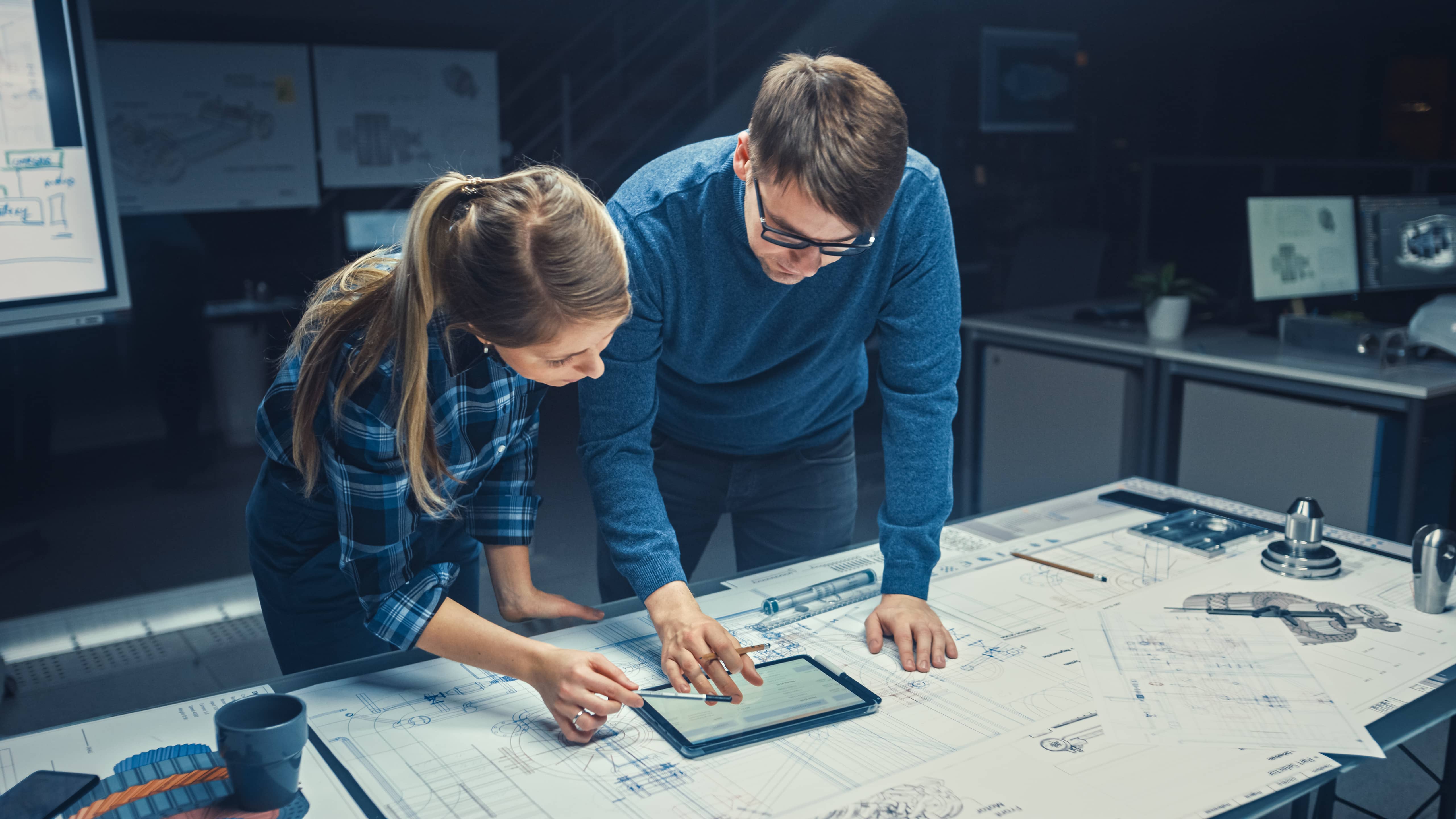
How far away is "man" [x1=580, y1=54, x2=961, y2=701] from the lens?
1.10 meters

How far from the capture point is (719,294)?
1361mm

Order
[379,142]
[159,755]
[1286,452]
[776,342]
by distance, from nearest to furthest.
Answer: [159,755] < [776,342] < [1286,452] < [379,142]

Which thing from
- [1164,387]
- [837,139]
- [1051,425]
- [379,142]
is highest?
[379,142]

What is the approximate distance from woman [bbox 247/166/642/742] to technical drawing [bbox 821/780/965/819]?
234 mm

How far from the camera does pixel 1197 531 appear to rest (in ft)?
5.31

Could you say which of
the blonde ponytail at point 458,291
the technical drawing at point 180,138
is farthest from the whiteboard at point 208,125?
the blonde ponytail at point 458,291

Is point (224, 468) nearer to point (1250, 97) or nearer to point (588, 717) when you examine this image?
point (588, 717)

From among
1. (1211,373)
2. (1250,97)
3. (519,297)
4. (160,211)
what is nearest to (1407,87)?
(1250,97)

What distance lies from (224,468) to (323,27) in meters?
1.31

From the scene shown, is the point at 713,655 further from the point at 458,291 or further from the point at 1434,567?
the point at 1434,567

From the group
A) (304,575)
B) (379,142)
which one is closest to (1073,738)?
(304,575)

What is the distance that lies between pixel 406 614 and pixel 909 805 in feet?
1.67

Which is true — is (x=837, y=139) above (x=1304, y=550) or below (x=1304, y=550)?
above

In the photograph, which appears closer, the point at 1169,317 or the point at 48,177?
the point at 48,177
